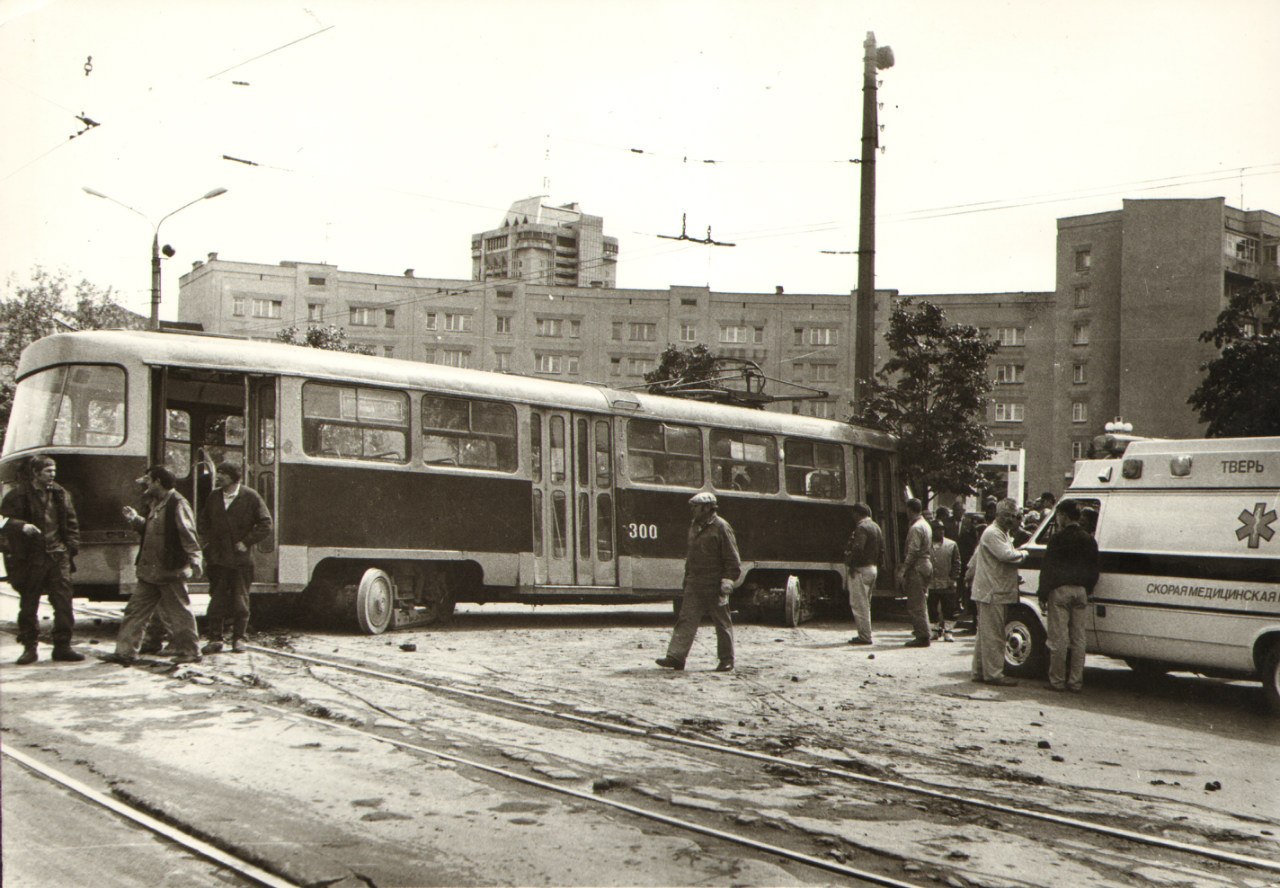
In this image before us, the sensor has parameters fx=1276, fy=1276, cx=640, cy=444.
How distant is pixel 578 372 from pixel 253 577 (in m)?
78.3

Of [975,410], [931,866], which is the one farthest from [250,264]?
[931,866]

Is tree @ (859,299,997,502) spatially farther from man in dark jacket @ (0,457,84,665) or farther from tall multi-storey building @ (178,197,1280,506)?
tall multi-storey building @ (178,197,1280,506)

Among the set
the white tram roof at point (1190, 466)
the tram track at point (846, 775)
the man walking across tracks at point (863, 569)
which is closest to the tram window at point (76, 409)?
the tram track at point (846, 775)

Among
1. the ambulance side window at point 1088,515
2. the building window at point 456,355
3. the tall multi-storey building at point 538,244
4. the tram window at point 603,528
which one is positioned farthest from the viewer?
the tall multi-storey building at point 538,244

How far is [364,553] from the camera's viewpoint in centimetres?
1345

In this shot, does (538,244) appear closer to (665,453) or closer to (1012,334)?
(1012,334)

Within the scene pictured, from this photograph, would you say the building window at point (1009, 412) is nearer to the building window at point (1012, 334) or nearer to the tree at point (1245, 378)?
the building window at point (1012, 334)

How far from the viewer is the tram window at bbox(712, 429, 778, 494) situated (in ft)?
58.0

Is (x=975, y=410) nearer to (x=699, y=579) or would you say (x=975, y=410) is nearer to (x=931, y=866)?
(x=699, y=579)

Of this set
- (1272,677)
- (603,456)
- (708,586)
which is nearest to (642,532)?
(603,456)

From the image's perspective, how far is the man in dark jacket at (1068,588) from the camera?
11.4 meters

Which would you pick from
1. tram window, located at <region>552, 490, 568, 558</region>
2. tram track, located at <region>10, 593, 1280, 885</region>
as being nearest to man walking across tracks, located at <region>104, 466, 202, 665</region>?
tram track, located at <region>10, 593, 1280, 885</region>

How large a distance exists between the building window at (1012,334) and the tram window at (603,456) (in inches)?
2807

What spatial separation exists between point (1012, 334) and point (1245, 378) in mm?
60825
